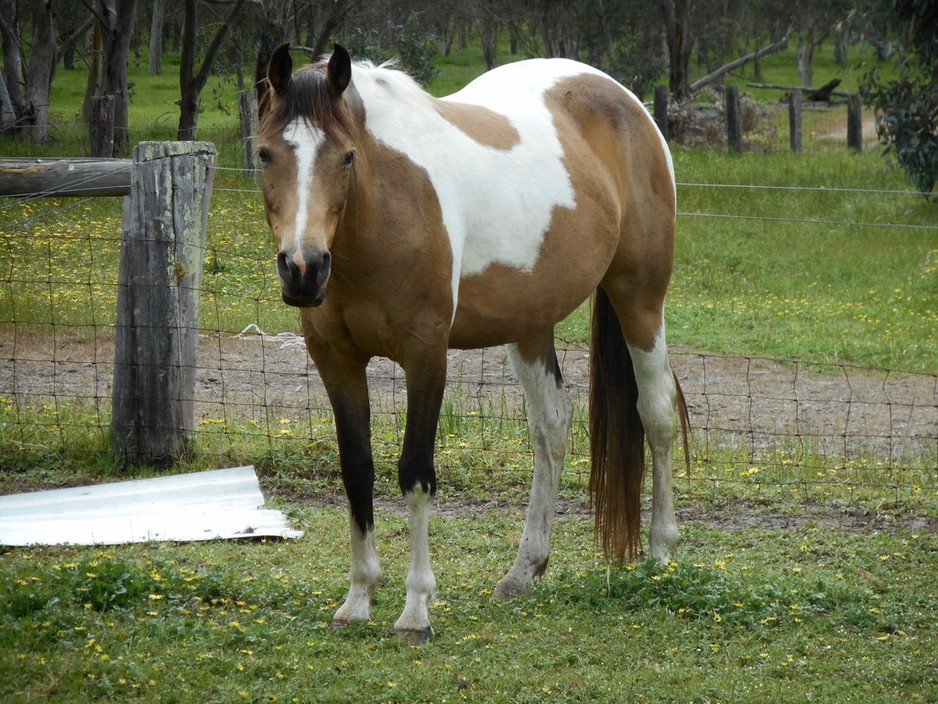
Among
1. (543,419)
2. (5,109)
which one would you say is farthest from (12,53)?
(543,419)

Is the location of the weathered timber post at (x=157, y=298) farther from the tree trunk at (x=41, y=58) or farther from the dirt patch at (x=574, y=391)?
the tree trunk at (x=41, y=58)

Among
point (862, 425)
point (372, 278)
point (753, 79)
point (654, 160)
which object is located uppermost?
point (753, 79)

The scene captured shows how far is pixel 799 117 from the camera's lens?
22328 millimetres

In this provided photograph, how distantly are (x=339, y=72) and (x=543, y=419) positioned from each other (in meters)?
2.01

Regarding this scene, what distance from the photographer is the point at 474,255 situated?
4.13 meters

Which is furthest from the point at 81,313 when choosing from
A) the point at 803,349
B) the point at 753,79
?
the point at 753,79

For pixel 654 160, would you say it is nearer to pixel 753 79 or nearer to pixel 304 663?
pixel 304 663

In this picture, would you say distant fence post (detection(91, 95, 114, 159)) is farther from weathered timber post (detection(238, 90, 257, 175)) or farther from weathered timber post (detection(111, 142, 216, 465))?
weathered timber post (detection(111, 142, 216, 465))

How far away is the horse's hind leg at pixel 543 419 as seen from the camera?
4836mm

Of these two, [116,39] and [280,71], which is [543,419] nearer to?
[280,71]

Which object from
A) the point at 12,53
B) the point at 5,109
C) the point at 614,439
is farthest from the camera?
the point at 12,53

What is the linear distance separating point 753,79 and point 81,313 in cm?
3761

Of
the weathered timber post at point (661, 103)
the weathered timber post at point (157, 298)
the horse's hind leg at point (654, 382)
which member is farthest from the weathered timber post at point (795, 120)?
the horse's hind leg at point (654, 382)

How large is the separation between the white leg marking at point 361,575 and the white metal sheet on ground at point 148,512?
118 centimetres
